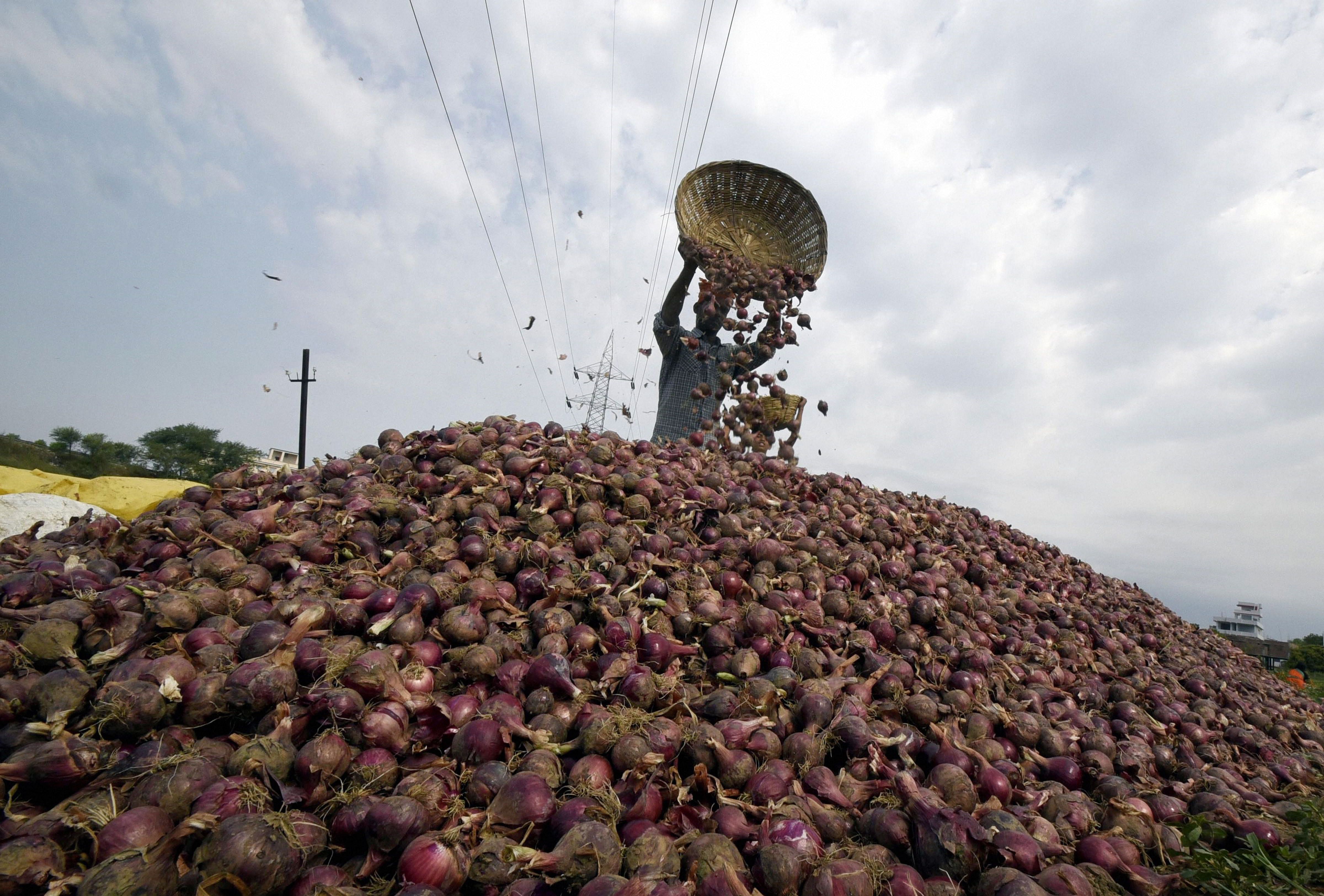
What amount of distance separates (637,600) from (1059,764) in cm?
215

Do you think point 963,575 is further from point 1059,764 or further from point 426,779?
point 426,779

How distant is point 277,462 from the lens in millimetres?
29922

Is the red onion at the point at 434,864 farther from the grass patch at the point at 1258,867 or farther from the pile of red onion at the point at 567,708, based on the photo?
the grass patch at the point at 1258,867

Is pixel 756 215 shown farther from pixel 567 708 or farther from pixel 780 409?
pixel 567 708

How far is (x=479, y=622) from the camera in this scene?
9.34 ft

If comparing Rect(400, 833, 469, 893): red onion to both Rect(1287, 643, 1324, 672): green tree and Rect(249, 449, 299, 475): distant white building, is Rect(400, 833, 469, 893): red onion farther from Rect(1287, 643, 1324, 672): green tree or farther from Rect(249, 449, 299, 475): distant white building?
Rect(1287, 643, 1324, 672): green tree

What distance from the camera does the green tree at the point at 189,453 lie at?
2756 cm

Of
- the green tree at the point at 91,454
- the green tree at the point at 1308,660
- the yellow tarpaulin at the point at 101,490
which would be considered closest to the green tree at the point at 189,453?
the green tree at the point at 91,454

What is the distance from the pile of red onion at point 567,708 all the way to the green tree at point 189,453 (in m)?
29.6

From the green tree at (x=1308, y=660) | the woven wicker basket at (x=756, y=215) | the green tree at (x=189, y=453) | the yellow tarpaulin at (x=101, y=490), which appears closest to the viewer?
the yellow tarpaulin at (x=101, y=490)

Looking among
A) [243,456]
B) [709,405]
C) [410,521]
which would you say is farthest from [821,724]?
[243,456]

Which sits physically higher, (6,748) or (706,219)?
(706,219)

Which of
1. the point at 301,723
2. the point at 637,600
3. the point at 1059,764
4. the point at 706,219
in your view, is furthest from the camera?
the point at 706,219

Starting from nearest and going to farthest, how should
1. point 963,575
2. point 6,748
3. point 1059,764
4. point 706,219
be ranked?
point 6,748, point 1059,764, point 963,575, point 706,219
